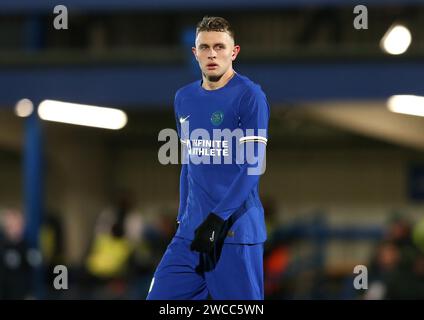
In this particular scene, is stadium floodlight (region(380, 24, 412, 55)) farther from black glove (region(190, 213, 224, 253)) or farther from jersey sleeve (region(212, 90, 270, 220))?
black glove (region(190, 213, 224, 253))

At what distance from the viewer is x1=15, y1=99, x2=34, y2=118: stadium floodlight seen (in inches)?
547

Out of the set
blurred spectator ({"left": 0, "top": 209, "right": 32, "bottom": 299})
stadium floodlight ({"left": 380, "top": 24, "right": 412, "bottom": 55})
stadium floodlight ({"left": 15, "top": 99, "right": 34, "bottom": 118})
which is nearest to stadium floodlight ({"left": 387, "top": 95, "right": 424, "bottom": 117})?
stadium floodlight ({"left": 380, "top": 24, "right": 412, "bottom": 55})

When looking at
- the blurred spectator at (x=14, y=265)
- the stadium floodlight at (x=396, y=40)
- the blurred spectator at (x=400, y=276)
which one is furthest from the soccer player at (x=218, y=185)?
the stadium floodlight at (x=396, y=40)

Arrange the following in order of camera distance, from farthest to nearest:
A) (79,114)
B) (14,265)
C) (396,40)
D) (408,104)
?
(79,114) < (396,40) < (408,104) < (14,265)

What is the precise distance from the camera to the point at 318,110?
14.2 meters

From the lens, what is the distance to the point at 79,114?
14.5m

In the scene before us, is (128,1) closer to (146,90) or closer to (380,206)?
(146,90)

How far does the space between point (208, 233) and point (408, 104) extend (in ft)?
29.0

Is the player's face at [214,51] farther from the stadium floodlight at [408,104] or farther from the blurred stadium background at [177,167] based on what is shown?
the stadium floodlight at [408,104]

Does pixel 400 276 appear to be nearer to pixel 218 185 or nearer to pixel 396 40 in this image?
pixel 396 40

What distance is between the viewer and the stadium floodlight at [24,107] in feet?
45.5

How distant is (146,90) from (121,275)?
2.43 meters

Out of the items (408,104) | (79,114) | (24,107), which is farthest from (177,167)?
(408,104)
